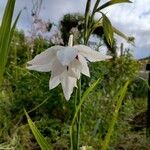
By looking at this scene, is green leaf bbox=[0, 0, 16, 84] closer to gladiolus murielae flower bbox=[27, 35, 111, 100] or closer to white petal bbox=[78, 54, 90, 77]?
gladiolus murielae flower bbox=[27, 35, 111, 100]

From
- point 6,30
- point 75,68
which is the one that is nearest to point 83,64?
point 75,68

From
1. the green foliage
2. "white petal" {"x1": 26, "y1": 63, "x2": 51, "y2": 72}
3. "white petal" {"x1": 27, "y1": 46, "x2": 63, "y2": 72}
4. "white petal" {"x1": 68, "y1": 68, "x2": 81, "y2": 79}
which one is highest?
the green foliage

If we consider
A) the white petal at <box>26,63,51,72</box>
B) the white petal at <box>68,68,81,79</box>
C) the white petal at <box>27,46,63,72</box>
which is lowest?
the white petal at <box>68,68,81,79</box>

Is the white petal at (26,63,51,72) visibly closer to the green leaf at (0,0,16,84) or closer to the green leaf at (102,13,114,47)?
the green leaf at (0,0,16,84)

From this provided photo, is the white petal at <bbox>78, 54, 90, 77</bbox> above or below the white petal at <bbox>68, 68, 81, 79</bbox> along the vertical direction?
above

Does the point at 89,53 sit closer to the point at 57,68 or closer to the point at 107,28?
the point at 57,68

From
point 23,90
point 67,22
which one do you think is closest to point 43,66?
point 23,90

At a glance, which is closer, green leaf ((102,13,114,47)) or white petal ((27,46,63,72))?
white petal ((27,46,63,72))

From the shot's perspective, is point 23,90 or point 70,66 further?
point 23,90

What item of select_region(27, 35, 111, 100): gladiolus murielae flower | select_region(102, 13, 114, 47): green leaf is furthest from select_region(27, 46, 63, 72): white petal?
select_region(102, 13, 114, 47): green leaf

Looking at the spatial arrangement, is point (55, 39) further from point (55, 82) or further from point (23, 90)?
point (55, 82)
